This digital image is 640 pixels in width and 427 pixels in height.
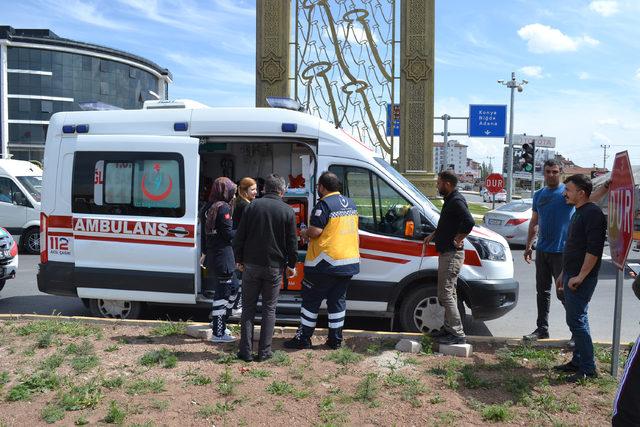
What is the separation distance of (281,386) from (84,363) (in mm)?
1777

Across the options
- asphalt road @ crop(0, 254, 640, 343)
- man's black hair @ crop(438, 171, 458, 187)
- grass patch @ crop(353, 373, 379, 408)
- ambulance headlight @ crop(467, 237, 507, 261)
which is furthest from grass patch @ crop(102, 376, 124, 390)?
ambulance headlight @ crop(467, 237, 507, 261)

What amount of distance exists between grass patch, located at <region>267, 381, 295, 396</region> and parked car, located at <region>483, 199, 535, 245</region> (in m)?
12.0

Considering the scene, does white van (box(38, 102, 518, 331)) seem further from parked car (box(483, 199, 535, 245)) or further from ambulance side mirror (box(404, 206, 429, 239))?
parked car (box(483, 199, 535, 245))

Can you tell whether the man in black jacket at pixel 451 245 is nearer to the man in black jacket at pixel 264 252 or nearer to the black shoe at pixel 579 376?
the black shoe at pixel 579 376

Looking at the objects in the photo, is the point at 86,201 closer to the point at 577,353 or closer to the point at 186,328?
the point at 186,328

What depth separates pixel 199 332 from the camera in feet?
18.2

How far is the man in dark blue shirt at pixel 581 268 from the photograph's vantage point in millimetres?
4281

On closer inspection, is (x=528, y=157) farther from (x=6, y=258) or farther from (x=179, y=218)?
(x=6, y=258)

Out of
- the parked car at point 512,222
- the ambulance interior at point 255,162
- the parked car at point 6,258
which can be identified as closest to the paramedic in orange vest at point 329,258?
the ambulance interior at point 255,162

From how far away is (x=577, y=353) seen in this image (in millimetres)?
4520

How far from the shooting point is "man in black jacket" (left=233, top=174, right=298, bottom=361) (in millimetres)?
4828

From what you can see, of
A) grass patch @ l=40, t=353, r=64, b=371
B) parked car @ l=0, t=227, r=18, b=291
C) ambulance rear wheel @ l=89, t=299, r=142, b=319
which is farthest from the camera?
parked car @ l=0, t=227, r=18, b=291

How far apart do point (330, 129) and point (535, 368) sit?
3.16 meters

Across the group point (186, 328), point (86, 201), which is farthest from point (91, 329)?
point (86, 201)
